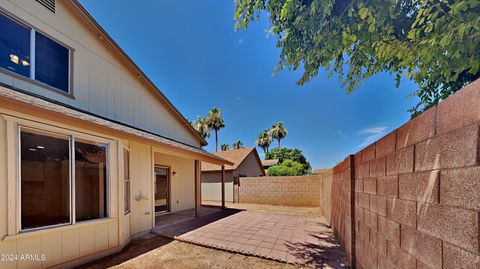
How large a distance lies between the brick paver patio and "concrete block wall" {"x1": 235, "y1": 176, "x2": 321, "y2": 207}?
4727 mm

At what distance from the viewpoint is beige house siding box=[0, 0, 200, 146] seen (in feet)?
15.8

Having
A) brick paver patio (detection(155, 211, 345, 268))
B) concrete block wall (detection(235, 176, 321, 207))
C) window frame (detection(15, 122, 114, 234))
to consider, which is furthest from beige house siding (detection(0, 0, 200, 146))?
concrete block wall (detection(235, 176, 321, 207))

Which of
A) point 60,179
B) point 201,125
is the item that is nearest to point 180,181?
point 60,179

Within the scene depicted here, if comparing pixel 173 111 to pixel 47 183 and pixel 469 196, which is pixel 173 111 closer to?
pixel 47 183

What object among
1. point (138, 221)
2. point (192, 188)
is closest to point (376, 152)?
point (138, 221)

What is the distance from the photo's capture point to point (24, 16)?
4.72 metres

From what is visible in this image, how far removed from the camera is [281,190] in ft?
45.9

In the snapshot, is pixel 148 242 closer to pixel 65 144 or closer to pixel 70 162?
pixel 70 162

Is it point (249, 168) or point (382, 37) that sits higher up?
point (382, 37)

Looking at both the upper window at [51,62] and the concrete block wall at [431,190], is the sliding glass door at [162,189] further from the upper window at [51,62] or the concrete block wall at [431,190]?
the concrete block wall at [431,190]

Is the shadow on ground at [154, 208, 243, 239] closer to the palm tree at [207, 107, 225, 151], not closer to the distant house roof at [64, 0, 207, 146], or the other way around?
the distant house roof at [64, 0, 207, 146]

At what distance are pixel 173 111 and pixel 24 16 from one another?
631cm

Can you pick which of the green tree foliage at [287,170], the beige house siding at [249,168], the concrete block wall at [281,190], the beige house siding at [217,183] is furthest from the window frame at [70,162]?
the green tree foliage at [287,170]

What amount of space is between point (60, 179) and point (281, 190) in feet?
39.6
